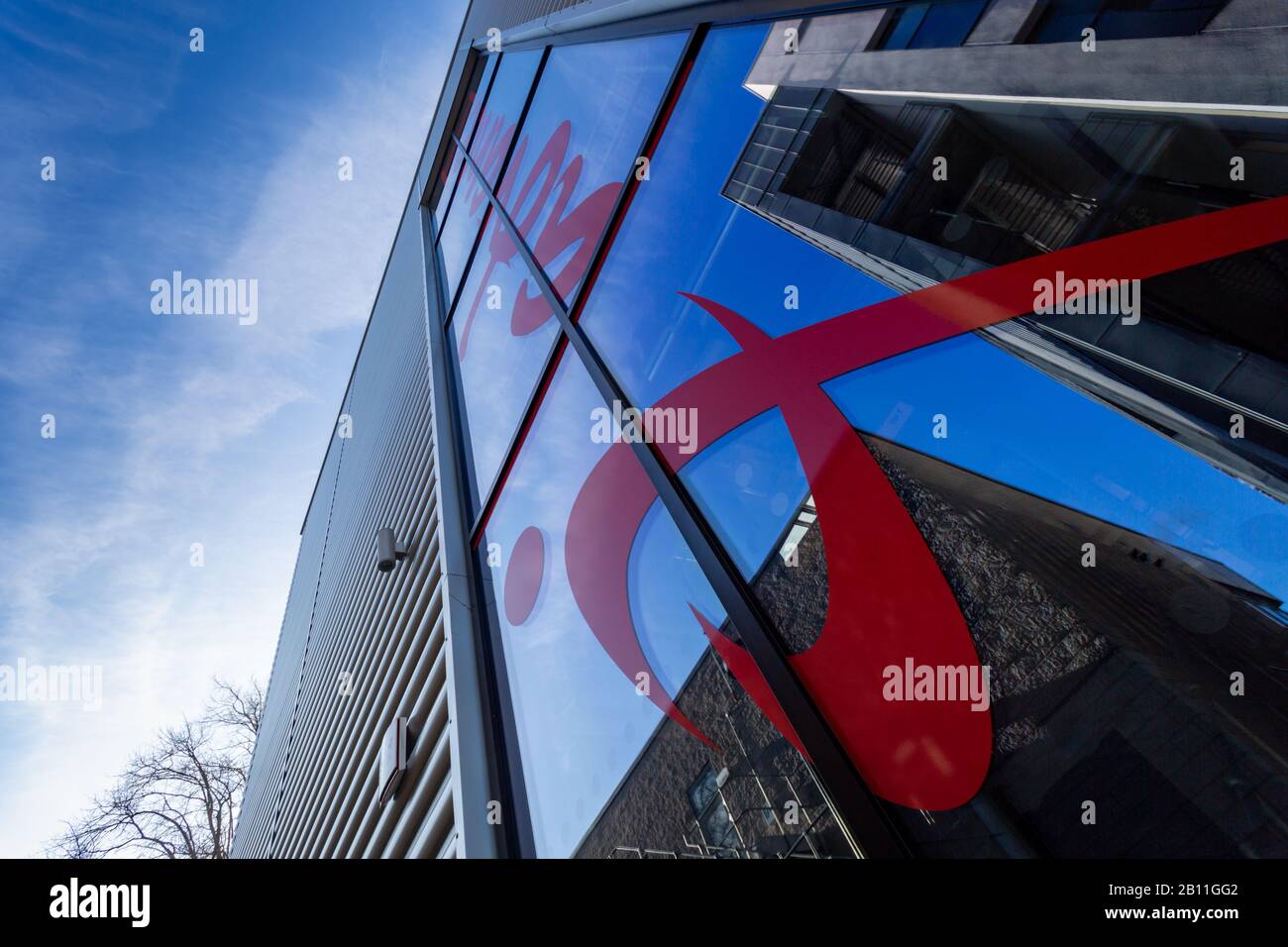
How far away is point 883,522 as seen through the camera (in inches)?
71.1

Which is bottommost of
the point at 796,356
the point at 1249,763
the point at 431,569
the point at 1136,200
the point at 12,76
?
the point at 1249,763

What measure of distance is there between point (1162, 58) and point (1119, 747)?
152 centimetres

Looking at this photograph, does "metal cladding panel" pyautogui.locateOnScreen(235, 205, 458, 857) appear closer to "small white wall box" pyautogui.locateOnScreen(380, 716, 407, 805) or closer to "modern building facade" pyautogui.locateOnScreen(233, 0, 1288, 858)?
"small white wall box" pyautogui.locateOnScreen(380, 716, 407, 805)

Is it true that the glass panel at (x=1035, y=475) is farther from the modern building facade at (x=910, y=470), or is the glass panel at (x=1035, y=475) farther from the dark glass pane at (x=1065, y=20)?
the dark glass pane at (x=1065, y=20)

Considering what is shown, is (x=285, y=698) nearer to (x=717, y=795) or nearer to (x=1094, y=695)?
(x=717, y=795)

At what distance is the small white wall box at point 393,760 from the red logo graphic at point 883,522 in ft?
7.44

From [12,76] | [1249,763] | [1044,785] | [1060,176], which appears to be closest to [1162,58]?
[1060,176]

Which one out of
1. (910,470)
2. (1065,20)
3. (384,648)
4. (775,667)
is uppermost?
(1065,20)

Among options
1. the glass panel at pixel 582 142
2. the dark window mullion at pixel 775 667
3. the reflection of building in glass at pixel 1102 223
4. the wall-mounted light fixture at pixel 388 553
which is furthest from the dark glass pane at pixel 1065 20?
the wall-mounted light fixture at pixel 388 553

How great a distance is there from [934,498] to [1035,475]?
24cm

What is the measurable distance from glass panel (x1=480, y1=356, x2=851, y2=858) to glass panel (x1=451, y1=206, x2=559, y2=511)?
762mm

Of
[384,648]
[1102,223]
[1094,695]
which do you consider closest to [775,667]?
[1094,695]
